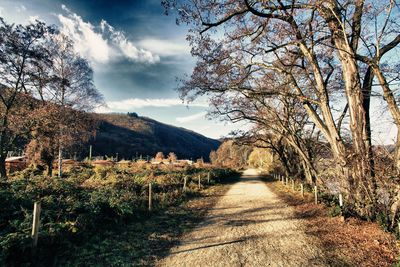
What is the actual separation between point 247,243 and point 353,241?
276 cm

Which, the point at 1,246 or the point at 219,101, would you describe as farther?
the point at 219,101

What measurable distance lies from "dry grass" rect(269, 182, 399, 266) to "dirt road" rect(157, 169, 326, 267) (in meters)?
0.35

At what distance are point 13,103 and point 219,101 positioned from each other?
12.5 meters

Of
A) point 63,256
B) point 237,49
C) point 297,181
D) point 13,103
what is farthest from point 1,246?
point 297,181

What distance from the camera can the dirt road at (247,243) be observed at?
5.14 metres

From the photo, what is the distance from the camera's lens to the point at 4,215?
18.7 feet

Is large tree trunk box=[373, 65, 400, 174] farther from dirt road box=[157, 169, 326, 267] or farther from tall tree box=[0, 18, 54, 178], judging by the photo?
tall tree box=[0, 18, 54, 178]

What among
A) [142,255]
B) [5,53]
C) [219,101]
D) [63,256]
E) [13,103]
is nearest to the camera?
[63,256]

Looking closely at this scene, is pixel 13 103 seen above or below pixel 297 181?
above

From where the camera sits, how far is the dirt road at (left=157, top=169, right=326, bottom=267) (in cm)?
514

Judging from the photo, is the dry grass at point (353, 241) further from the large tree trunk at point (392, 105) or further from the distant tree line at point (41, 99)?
the distant tree line at point (41, 99)

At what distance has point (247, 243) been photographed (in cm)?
621

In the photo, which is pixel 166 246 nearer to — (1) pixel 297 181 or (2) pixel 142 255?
(2) pixel 142 255

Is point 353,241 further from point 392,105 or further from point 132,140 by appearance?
point 132,140
